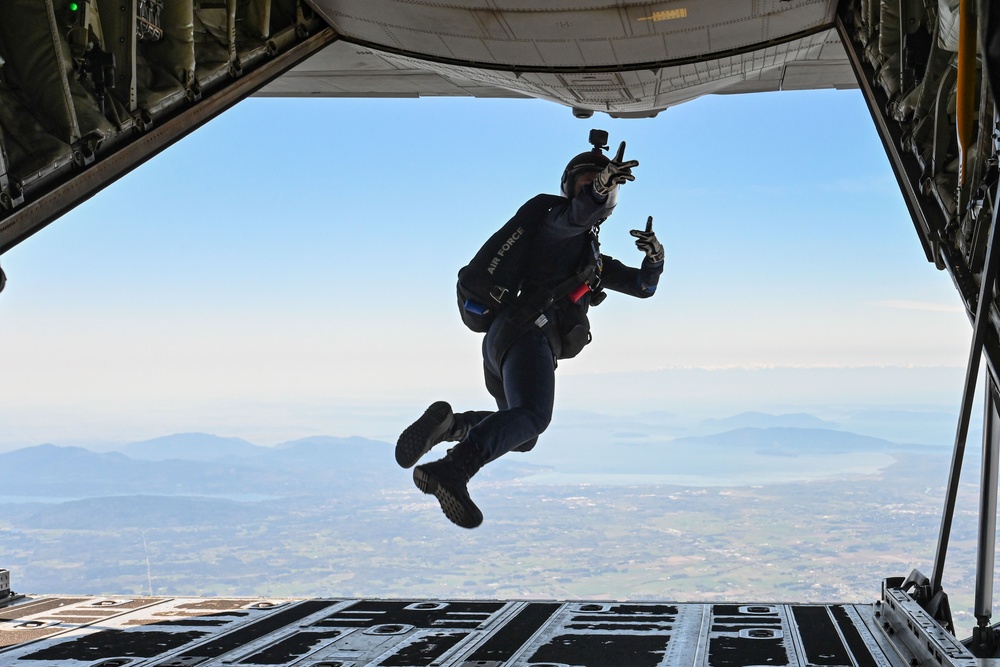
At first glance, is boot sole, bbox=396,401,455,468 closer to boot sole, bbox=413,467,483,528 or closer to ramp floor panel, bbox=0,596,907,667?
boot sole, bbox=413,467,483,528

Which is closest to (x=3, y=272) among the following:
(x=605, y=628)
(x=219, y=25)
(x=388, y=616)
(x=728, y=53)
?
(x=219, y=25)

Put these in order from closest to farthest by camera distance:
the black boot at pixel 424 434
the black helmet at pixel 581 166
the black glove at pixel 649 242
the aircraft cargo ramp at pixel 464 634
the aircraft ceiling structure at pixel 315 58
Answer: the aircraft ceiling structure at pixel 315 58, the aircraft cargo ramp at pixel 464 634, the black boot at pixel 424 434, the black helmet at pixel 581 166, the black glove at pixel 649 242

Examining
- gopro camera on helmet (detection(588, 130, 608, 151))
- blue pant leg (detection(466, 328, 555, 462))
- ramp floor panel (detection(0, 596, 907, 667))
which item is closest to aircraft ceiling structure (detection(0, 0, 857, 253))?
gopro camera on helmet (detection(588, 130, 608, 151))

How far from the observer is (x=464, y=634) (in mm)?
5855

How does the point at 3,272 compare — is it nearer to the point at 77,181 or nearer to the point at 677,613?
the point at 77,181

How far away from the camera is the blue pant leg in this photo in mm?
5359

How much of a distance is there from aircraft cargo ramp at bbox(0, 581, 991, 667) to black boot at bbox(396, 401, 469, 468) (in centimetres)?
109

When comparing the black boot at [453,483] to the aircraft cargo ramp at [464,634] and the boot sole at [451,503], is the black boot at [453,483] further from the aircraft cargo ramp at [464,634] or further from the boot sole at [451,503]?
the aircraft cargo ramp at [464,634]

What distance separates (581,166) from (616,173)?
0.56 meters

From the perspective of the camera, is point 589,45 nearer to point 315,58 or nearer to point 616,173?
point 616,173

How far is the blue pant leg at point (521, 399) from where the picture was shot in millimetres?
5359

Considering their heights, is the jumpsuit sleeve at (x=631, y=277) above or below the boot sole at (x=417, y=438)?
above

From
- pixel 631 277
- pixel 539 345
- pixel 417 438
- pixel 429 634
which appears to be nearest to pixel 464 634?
pixel 429 634

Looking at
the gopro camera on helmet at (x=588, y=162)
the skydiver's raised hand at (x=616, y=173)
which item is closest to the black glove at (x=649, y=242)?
the gopro camera on helmet at (x=588, y=162)
